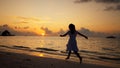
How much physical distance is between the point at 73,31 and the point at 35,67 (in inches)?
143

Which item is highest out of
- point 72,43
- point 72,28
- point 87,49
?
point 72,28

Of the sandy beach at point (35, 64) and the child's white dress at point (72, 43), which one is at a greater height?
the child's white dress at point (72, 43)

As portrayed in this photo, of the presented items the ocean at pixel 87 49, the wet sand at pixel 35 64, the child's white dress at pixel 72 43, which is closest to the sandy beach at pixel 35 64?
the wet sand at pixel 35 64

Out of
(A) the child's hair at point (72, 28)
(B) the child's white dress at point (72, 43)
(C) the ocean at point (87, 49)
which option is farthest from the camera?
(C) the ocean at point (87, 49)

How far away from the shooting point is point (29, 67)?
30.6 feet

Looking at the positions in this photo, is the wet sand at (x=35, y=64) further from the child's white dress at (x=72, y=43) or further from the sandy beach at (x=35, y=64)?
the child's white dress at (x=72, y=43)

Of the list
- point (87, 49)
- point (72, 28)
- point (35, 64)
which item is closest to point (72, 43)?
point (72, 28)

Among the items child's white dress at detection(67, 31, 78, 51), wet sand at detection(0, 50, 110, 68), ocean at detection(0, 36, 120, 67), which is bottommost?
ocean at detection(0, 36, 120, 67)

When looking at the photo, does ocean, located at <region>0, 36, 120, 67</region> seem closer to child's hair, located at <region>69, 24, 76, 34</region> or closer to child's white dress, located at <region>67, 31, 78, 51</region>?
child's white dress, located at <region>67, 31, 78, 51</region>

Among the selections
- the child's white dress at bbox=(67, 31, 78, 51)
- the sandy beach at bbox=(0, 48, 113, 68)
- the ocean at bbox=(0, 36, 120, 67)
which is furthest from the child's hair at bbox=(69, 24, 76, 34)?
the ocean at bbox=(0, 36, 120, 67)

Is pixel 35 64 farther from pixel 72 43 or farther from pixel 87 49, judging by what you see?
pixel 87 49

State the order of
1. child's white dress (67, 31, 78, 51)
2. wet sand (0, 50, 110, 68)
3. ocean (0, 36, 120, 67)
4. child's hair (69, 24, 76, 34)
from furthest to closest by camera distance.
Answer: ocean (0, 36, 120, 67), child's white dress (67, 31, 78, 51), child's hair (69, 24, 76, 34), wet sand (0, 50, 110, 68)

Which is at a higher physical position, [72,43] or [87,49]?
[72,43]

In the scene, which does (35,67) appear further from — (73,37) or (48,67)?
(73,37)
